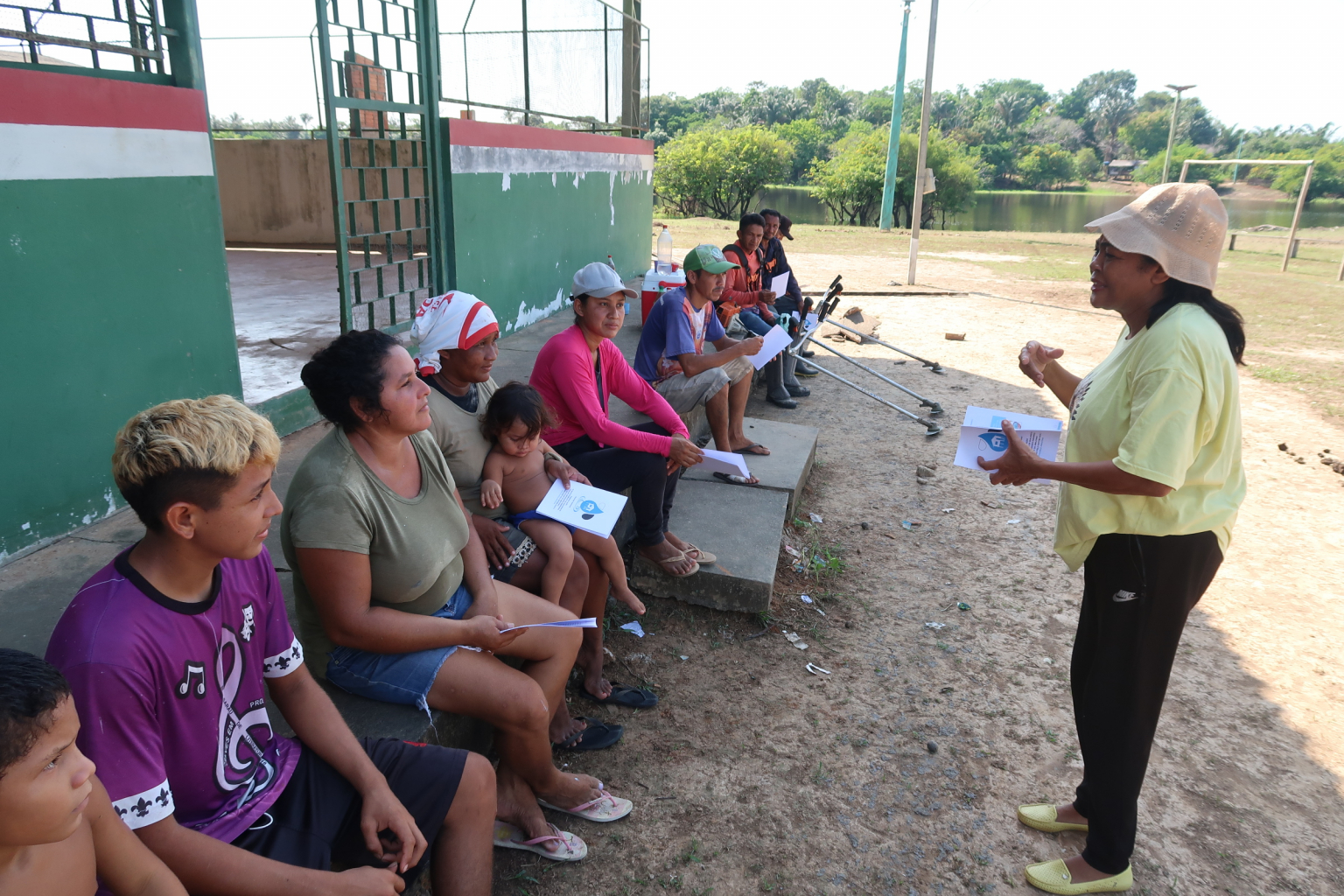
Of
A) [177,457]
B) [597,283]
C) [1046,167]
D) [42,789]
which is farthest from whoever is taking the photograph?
[1046,167]

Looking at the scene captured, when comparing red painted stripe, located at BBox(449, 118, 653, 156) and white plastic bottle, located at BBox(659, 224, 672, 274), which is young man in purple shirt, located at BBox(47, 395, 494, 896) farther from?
white plastic bottle, located at BBox(659, 224, 672, 274)

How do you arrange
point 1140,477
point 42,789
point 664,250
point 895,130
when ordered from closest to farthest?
point 42,789 < point 1140,477 < point 664,250 < point 895,130

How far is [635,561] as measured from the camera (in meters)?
3.78

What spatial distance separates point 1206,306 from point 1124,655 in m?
0.92

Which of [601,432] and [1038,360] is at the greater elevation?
[1038,360]

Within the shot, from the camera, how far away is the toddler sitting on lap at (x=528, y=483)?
282 cm

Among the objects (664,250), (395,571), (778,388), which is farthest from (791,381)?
(395,571)

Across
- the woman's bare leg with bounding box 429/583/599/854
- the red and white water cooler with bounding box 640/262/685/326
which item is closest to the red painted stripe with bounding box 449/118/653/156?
the red and white water cooler with bounding box 640/262/685/326

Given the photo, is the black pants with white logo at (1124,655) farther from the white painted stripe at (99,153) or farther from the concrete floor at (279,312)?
the concrete floor at (279,312)

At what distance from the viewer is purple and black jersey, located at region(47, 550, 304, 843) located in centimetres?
132

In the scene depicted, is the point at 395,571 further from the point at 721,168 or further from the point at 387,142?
the point at 721,168

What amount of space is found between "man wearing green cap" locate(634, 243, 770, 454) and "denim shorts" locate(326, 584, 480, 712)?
8.92ft

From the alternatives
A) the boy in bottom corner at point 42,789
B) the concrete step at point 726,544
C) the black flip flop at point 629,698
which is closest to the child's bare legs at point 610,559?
the black flip flop at point 629,698

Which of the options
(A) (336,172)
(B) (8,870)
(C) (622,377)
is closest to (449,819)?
(B) (8,870)
